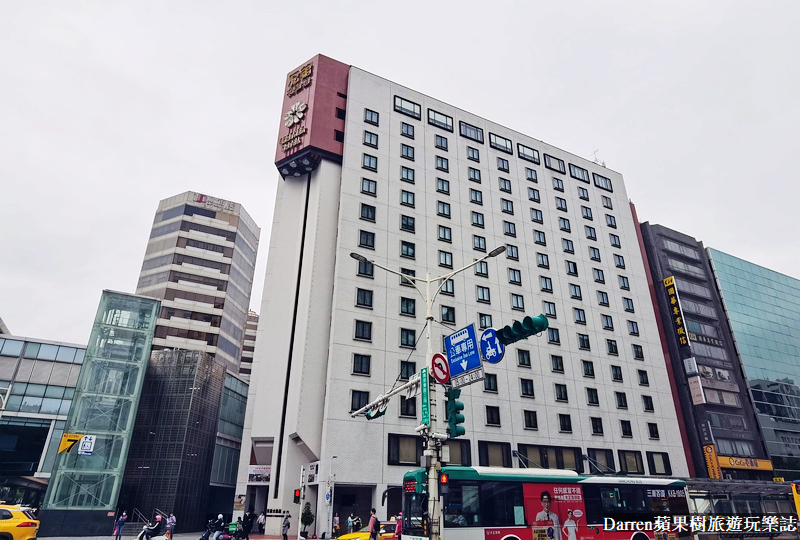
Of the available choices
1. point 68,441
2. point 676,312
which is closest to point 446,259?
point 676,312

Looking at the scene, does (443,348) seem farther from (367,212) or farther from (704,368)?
(704,368)

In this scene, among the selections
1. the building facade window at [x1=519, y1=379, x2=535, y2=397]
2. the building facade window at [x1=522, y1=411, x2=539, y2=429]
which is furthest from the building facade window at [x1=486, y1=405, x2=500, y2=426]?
the building facade window at [x1=519, y1=379, x2=535, y2=397]

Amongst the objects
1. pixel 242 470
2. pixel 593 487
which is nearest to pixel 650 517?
pixel 593 487

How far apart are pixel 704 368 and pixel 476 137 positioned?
41572mm

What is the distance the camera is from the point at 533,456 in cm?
4684

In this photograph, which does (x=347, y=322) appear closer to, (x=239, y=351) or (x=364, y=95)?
(x=364, y=95)

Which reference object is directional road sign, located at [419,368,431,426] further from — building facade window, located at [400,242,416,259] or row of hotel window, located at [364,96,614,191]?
row of hotel window, located at [364,96,614,191]

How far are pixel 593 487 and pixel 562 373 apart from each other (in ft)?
94.4

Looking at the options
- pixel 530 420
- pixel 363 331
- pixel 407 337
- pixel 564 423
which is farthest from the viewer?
pixel 564 423

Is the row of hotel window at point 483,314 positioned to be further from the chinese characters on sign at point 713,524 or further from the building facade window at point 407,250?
the chinese characters on sign at point 713,524

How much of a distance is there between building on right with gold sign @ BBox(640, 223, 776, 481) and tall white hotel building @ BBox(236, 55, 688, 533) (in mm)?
4350

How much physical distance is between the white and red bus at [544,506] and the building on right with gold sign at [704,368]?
38662 millimetres

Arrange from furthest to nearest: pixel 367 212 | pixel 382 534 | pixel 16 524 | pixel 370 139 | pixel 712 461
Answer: pixel 712 461
pixel 370 139
pixel 367 212
pixel 382 534
pixel 16 524

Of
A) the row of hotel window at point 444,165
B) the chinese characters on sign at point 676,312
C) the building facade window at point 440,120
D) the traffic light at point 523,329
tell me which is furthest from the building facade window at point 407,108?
the traffic light at point 523,329
